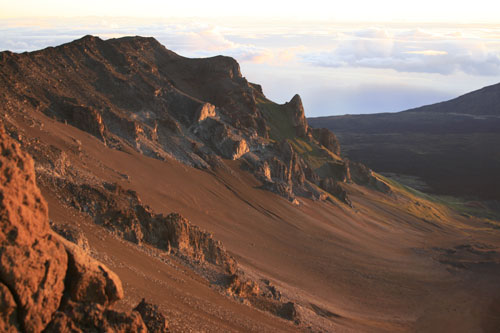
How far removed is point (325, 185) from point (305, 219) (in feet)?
59.8

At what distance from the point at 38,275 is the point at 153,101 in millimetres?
44721

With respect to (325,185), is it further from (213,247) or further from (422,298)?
(213,247)

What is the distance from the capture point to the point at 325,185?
69.1m

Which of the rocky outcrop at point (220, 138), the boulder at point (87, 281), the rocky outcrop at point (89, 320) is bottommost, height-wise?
the rocky outcrop at point (89, 320)

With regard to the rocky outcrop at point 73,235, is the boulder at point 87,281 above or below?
above

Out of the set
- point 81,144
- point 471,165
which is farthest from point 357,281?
point 471,165

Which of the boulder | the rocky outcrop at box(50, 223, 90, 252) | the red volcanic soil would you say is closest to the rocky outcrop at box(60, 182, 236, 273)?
the red volcanic soil

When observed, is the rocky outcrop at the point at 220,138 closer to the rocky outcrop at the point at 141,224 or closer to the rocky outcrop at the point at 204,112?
the rocky outcrop at the point at 204,112

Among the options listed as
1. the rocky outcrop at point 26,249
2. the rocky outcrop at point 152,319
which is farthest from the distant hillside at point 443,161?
the rocky outcrop at point 26,249

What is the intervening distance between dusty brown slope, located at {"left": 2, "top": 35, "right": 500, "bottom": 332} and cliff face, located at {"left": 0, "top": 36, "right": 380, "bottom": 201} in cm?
152

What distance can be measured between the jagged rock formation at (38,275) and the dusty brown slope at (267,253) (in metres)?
5.50

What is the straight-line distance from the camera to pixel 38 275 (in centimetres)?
1034

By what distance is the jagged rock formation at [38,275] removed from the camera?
393 inches

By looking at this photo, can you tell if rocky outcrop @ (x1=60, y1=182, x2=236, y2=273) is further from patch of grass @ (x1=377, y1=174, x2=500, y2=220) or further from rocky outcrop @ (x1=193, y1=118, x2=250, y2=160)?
patch of grass @ (x1=377, y1=174, x2=500, y2=220)
